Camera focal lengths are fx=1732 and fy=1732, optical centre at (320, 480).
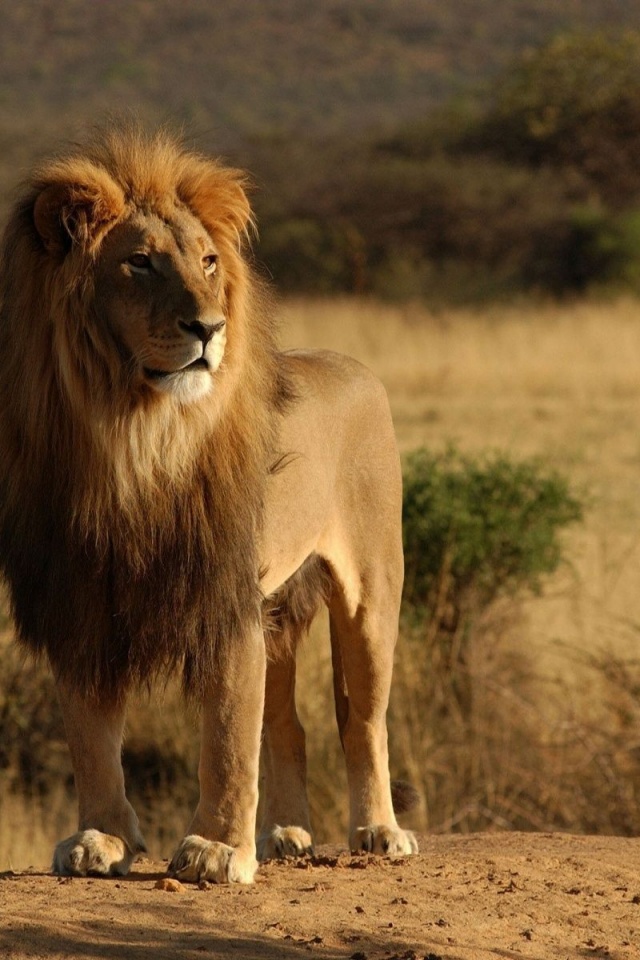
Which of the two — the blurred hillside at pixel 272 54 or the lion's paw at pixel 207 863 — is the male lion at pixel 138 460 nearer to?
the lion's paw at pixel 207 863

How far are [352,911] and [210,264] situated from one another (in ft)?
4.99

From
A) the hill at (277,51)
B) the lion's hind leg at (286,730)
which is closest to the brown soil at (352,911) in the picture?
the lion's hind leg at (286,730)

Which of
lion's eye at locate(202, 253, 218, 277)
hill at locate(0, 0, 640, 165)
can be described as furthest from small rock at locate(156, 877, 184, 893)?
hill at locate(0, 0, 640, 165)

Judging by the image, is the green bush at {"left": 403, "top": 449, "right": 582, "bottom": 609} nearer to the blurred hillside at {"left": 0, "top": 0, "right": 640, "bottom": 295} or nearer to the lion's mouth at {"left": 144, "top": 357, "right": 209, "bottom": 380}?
the lion's mouth at {"left": 144, "top": 357, "right": 209, "bottom": 380}

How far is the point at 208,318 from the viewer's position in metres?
3.79

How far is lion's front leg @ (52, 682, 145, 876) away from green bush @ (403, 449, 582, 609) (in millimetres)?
3573

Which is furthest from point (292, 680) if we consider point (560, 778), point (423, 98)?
point (423, 98)

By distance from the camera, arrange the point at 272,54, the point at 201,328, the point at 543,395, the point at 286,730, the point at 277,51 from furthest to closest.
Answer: the point at 277,51, the point at 272,54, the point at 543,395, the point at 286,730, the point at 201,328

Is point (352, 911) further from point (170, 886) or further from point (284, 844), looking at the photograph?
point (284, 844)

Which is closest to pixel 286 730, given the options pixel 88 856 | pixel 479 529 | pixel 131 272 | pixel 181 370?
pixel 88 856

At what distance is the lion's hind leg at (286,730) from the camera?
486 centimetres

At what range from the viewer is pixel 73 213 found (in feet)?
13.0

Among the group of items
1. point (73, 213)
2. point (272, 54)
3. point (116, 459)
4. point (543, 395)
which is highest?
point (272, 54)

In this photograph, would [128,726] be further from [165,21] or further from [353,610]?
[165,21]
